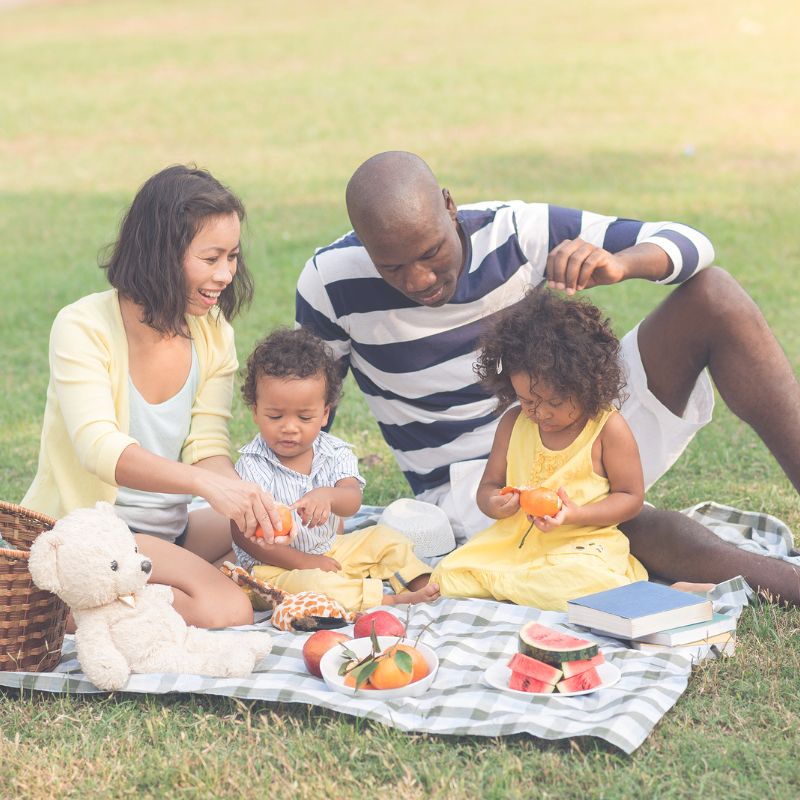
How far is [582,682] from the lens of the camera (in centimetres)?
308

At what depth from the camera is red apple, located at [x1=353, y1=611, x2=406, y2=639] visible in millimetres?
3396

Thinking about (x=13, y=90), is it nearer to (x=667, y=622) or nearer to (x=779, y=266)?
(x=779, y=266)

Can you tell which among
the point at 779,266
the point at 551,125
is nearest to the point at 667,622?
the point at 779,266

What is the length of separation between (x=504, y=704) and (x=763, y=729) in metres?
0.63

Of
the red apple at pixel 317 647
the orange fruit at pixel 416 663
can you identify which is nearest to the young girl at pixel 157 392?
the red apple at pixel 317 647

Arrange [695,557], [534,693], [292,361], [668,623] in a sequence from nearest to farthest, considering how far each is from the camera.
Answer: [534,693] < [668,623] < [695,557] < [292,361]

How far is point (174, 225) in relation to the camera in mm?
3707

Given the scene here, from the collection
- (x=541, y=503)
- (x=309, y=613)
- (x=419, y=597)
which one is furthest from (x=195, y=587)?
(x=541, y=503)

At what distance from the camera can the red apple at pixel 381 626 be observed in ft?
11.1

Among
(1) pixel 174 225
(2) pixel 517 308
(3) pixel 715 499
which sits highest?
(1) pixel 174 225

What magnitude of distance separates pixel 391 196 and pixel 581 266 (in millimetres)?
619

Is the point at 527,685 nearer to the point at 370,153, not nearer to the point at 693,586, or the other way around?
the point at 693,586

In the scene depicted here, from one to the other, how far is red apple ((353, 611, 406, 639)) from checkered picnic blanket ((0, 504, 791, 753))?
0.11 metres

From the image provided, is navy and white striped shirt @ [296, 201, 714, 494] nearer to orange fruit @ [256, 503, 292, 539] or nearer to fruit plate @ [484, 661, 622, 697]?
orange fruit @ [256, 503, 292, 539]
